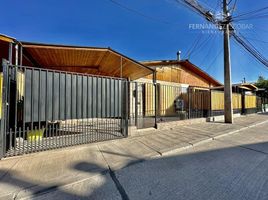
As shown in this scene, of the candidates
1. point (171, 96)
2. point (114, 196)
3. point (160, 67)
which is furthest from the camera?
point (160, 67)

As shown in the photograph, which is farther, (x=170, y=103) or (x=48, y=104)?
(x=170, y=103)

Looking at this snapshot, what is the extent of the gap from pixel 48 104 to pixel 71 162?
173 centimetres

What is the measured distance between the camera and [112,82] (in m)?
5.86

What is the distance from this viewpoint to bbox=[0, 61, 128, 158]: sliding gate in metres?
4.06

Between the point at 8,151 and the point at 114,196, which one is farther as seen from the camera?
the point at 8,151

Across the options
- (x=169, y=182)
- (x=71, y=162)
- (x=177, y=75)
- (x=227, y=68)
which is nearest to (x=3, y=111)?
(x=71, y=162)

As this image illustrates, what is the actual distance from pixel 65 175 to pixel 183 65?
14.7 m

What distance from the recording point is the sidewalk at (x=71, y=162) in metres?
2.89

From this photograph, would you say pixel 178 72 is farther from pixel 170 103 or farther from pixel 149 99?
pixel 149 99

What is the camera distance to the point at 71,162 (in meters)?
3.86

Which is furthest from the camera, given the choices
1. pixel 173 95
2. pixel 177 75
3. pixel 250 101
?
pixel 250 101

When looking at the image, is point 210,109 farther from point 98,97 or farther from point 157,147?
point 98,97

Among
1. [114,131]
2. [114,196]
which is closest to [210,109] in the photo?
[114,131]

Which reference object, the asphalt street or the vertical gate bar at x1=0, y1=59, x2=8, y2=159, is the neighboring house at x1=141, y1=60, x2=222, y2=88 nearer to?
the asphalt street
